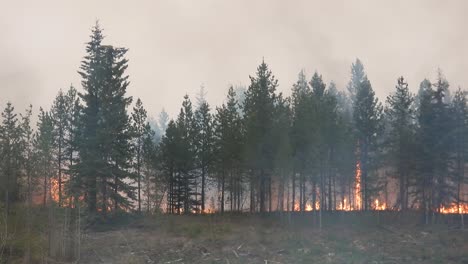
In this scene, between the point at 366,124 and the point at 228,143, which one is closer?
the point at 228,143

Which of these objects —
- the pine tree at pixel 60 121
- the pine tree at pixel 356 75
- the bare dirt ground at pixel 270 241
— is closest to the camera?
the bare dirt ground at pixel 270 241

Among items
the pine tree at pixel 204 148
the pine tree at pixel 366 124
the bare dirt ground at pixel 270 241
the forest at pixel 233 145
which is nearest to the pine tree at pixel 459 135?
the forest at pixel 233 145

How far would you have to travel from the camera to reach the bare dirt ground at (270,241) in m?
25.5

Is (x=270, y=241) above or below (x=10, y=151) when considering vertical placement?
below

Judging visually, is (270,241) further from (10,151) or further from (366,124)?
(10,151)

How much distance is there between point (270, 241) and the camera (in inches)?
1164

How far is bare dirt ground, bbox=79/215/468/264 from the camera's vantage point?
2555cm

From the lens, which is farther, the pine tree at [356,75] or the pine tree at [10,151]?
the pine tree at [356,75]

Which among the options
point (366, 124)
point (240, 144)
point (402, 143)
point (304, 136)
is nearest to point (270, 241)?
point (304, 136)

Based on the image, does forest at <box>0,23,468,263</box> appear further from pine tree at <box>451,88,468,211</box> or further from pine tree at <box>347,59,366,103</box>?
pine tree at <box>347,59,366,103</box>

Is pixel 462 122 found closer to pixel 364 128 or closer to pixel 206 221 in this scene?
pixel 364 128

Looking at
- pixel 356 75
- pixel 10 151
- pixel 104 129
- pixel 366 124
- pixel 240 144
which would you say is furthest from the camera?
pixel 356 75

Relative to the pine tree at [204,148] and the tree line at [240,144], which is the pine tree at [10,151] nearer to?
the tree line at [240,144]

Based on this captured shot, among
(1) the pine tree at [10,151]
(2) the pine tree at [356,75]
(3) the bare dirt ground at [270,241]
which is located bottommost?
(3) the bare dirt ground at [270,241]
